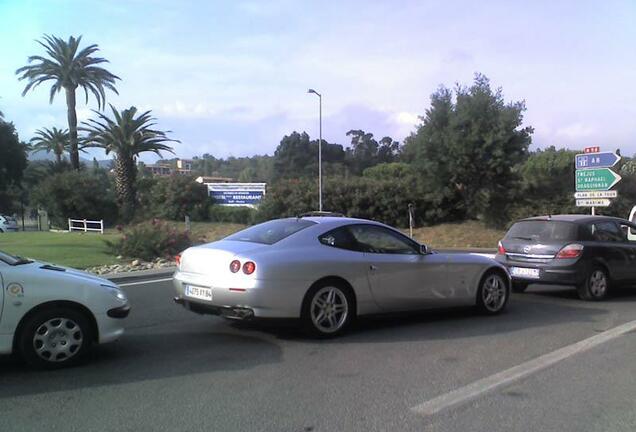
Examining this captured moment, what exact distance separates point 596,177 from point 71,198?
128 feet

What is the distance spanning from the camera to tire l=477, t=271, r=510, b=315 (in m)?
8.35

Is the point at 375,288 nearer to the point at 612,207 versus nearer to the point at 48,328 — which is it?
the point at 48,328

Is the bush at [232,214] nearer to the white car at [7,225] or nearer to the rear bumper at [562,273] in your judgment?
the white car at [7,225]

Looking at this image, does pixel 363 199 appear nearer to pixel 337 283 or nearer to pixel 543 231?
pixel 543 231

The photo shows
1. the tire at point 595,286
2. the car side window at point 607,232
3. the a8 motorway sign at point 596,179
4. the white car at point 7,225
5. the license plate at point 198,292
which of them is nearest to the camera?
the license plate at point 198,292

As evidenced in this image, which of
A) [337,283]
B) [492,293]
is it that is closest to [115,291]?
[337,283]

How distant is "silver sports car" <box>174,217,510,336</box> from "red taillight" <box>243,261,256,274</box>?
0.01 m

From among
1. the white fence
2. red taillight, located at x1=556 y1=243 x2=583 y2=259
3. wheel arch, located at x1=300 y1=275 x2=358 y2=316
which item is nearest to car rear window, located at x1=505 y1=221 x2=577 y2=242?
red taillight, located at x1=556 y1=243 x2=583 y2=259

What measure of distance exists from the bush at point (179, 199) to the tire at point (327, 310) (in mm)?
39528

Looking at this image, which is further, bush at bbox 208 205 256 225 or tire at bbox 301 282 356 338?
bush at bbox 208 205 256 225

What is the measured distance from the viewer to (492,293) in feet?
27.8

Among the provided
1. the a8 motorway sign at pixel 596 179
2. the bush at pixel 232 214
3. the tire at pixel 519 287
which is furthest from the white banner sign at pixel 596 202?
the bush at pixel 232 214

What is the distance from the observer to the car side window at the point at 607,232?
1016 cm

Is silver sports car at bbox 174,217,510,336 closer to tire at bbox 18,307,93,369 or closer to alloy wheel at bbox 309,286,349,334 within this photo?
alloy wheel at bbox 309,286,349,334
